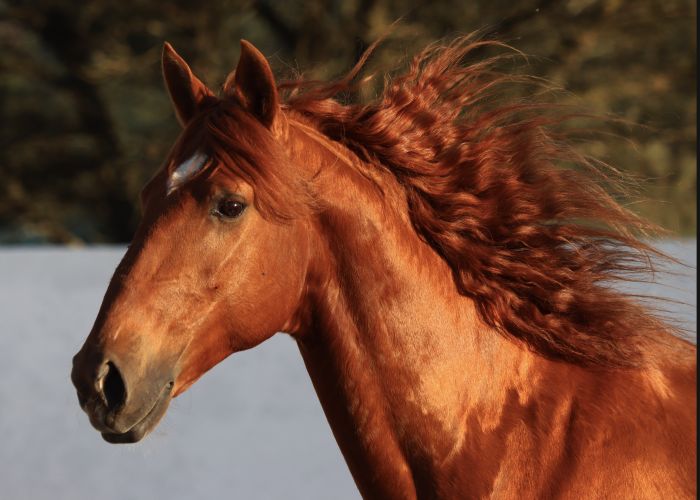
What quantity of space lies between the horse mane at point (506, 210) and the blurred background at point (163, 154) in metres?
2.50

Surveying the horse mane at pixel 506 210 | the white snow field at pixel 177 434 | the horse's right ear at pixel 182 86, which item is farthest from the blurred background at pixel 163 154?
the horse's right ear at pixel 182 86

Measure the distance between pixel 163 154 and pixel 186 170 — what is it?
924 cm

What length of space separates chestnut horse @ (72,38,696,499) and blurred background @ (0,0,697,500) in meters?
2.51

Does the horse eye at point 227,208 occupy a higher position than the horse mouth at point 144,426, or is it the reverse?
the horse eye at point 227,208

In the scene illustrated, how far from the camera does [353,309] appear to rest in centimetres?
190

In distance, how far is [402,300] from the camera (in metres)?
1.91

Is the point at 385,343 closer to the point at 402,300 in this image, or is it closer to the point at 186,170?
the point at 402,300

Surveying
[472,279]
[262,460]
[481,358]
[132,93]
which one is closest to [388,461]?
[481,358]

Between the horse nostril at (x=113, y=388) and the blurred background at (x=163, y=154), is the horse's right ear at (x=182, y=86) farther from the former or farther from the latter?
the blurred background at (x=163, y=154)

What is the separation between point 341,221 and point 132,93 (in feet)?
39.9

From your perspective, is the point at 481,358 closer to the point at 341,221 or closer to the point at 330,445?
the point at 341,221

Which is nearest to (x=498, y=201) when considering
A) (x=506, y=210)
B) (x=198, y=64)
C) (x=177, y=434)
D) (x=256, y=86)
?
(x=506, y=210)

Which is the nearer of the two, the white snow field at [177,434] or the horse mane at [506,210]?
the horse mane at [506,210]

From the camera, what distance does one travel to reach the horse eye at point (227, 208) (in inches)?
70.4
